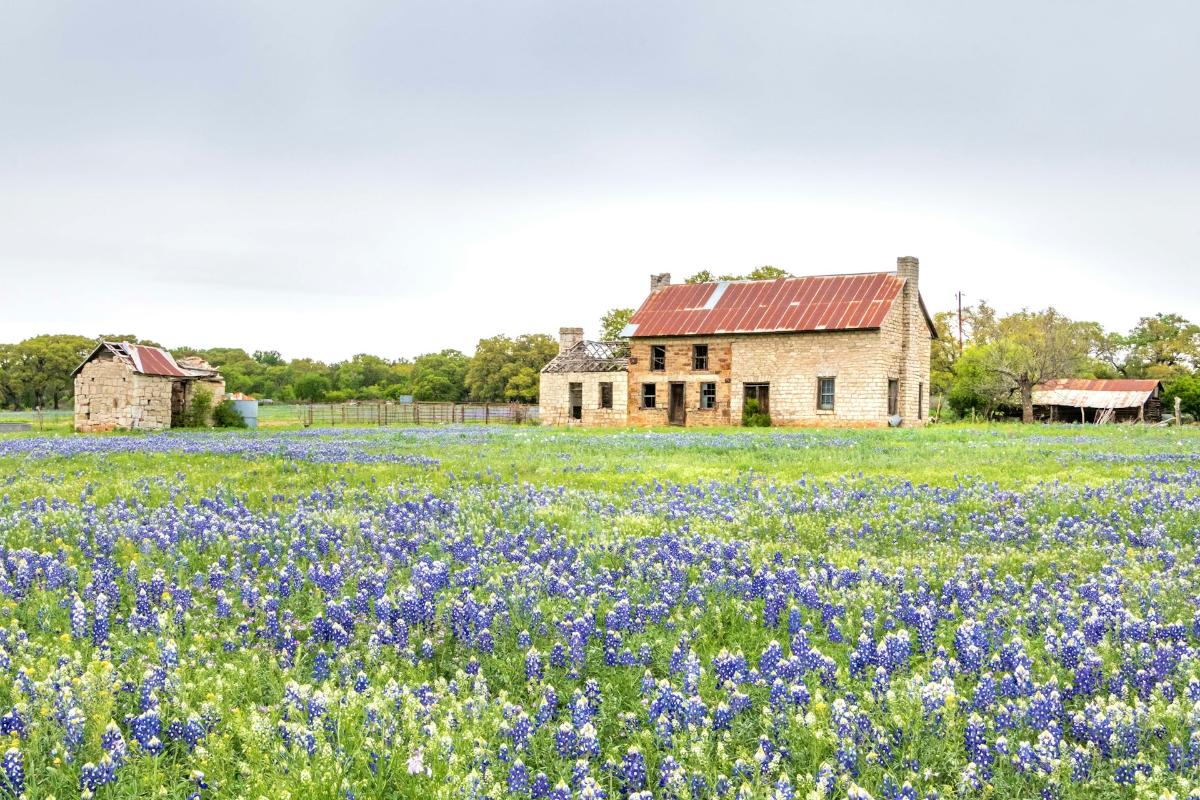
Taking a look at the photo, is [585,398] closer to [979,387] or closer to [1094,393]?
[979,387]

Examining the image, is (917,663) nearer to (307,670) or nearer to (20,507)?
(307,670)

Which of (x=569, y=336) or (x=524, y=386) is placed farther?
(x=524, y=386)

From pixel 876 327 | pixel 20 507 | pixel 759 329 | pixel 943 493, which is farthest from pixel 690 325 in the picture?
pixel 20 507

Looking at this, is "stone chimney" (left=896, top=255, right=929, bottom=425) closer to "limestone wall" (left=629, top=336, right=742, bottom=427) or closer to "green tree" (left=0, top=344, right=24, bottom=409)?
"limestone wall" (left=629, top=336, right=742, bottom=427)

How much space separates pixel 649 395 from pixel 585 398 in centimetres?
357

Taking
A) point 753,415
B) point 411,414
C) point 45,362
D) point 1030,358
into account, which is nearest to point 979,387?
point 1030,358

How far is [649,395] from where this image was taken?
44281mm

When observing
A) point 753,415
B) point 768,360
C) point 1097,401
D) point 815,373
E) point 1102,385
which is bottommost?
point 753,415

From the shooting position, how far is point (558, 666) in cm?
468

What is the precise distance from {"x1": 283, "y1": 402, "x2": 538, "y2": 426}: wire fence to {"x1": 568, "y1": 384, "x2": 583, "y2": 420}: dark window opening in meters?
5.92

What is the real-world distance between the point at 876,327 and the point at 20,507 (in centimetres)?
3419

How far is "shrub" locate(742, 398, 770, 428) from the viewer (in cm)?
4006

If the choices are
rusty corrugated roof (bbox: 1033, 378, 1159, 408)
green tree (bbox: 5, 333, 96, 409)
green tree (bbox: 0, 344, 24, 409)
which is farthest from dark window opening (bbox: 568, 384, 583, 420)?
green tree (bbox: 0, 344, 24, 409)

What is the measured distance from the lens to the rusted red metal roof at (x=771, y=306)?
39.8m
